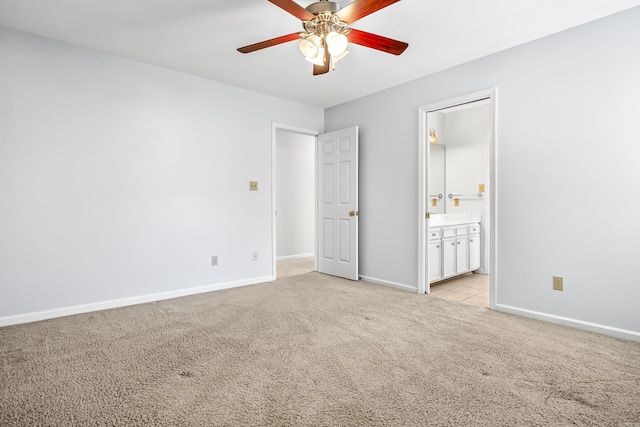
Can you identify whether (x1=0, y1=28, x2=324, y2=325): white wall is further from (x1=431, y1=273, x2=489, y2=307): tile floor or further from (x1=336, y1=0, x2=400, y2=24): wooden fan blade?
(x1=336, y1=0, x2=400, y2=24): wooden fan blade

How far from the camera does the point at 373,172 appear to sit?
445 centimetres

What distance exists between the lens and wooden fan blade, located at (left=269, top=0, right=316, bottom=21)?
1.93m

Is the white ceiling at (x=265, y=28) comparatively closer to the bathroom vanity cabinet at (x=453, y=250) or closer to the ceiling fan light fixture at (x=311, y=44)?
the ceiling fan light fixture at (x=311, y=44)

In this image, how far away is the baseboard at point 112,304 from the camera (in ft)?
9.53

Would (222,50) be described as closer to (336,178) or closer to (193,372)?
(336,178)

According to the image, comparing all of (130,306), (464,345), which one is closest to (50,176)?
(130,306)

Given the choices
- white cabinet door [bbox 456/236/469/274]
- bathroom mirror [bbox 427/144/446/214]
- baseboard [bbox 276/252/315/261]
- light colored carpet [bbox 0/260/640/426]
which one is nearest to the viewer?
light colored carpet [bbox 0/260/640/426]

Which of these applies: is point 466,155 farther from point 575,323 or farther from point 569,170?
point 575,323

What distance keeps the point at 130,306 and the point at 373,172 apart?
321 centimetres

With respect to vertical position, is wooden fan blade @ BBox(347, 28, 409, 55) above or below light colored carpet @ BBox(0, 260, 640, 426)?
above

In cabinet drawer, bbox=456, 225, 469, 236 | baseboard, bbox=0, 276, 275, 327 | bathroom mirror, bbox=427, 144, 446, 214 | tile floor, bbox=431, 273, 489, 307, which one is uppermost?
bathroom mirror, bbox=427, 144, 446, 214

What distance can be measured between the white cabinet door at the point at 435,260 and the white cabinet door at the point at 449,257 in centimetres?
7

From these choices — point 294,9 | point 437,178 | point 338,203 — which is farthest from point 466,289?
point 294,9

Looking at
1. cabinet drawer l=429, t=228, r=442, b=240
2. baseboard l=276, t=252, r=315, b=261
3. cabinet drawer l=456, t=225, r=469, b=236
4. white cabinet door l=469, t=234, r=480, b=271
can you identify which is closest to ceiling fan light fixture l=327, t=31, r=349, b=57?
cabinet drawer l=429, t=228, r=442, b=240
